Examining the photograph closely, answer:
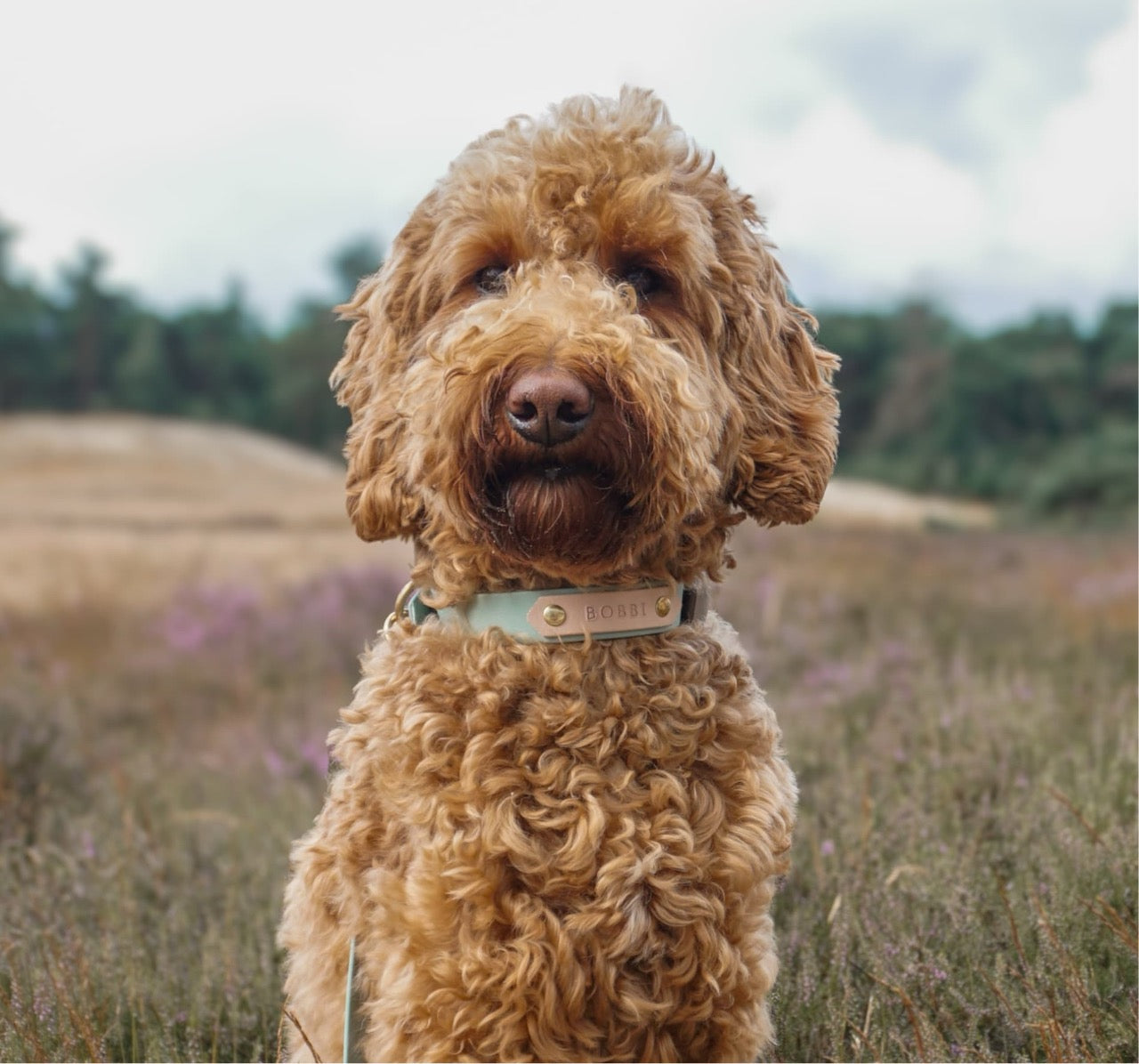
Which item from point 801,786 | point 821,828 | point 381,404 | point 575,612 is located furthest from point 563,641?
point 801,786

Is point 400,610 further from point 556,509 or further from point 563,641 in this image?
point 556,509

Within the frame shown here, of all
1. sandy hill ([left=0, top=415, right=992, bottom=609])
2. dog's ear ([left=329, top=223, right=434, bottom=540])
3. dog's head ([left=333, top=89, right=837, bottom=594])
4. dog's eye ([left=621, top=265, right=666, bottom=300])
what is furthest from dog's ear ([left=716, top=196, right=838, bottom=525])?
sandy hill ([left=0, top=415, right=992, bottom=609])

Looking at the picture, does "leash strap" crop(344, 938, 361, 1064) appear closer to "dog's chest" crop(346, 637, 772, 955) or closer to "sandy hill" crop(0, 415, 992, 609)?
"dog's chest" crop(346, 637, 772, 955)

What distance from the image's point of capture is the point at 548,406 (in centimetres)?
192

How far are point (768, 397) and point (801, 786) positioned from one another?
7.81 ft

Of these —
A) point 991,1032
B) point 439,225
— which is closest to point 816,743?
point 991,1032

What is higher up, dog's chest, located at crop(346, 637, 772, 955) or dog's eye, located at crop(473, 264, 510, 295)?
dog's eye, located at crop(473, 264, 510, 295)

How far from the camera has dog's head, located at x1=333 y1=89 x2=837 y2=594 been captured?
2010 millimetres

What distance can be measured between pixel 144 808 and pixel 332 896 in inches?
116

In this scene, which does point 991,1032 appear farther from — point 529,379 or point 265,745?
point 265,745

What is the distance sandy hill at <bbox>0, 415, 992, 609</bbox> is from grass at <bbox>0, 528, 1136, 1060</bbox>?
172cm

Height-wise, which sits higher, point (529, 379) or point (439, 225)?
point (439, 225)

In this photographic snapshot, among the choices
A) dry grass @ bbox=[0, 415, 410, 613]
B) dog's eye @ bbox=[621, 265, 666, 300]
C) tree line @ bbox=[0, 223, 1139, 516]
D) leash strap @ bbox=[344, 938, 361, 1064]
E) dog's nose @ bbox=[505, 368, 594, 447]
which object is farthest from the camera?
tree line @ bbox=[0, 223, 1139, 516]

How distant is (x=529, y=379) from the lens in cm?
193
